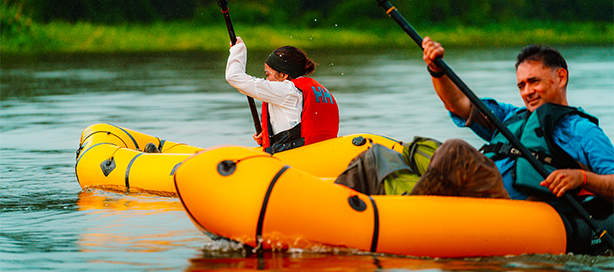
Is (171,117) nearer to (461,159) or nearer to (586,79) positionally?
(461,159)

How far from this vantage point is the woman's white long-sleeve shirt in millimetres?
5203

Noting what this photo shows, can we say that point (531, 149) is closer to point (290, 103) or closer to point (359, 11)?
point (290, 103)

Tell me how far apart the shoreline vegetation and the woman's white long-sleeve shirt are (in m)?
25.4

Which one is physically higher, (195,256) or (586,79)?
(586,79)

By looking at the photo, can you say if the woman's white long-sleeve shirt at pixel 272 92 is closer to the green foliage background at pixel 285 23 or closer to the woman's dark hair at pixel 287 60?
the woman's dark hair at pixel 287 60

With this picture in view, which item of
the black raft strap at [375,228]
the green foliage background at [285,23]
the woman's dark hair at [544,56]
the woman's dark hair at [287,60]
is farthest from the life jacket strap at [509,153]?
the green foliage background at [285,23]

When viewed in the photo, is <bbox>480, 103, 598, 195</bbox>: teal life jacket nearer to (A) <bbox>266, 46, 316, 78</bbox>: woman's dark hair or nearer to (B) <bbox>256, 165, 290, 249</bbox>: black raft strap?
(B) <bbox>256, 165, 290, 249</bbox>: black raft strap

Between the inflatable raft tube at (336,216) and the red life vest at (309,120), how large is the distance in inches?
60.3

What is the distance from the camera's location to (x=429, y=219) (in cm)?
381

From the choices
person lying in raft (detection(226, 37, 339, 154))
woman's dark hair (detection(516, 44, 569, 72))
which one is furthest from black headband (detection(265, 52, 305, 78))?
woman's dark hair (detection(516, 44, 569, 72))

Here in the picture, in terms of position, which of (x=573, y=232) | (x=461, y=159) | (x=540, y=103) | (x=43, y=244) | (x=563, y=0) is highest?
(x=563, y=0)

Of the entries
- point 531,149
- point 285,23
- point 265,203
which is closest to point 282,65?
point 265,203

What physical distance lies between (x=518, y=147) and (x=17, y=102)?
11.3m

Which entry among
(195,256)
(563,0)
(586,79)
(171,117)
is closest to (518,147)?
(195,256)
